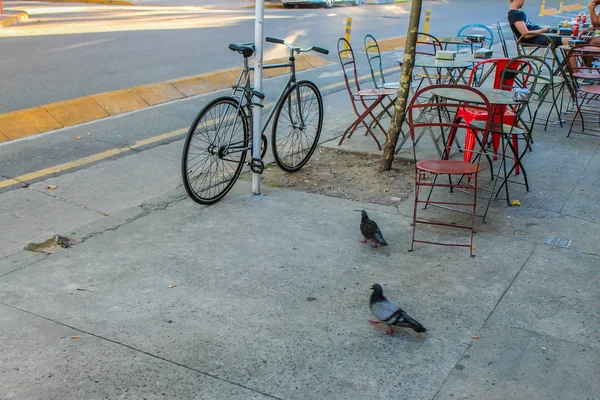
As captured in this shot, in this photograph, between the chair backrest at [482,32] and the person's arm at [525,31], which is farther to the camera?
the chair backrest at [482,32]

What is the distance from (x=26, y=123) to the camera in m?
7.38

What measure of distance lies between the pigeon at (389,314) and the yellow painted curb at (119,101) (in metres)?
5.77

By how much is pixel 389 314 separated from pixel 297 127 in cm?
316

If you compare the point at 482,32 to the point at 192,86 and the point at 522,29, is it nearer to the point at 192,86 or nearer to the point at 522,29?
the point at 522,29

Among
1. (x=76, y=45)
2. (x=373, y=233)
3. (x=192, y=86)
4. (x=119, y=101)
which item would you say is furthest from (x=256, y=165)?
(x=76, y=45)

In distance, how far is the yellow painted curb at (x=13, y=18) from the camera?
16.3m

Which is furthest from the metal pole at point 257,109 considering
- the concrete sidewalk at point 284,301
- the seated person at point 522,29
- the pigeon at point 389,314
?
the seated person at point 522,29

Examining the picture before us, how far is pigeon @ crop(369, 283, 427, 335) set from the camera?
338cm

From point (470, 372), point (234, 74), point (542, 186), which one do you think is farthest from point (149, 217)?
point (234, 74)

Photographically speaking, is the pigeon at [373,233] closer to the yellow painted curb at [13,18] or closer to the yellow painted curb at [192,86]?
the yellow painted curb at [192,86]

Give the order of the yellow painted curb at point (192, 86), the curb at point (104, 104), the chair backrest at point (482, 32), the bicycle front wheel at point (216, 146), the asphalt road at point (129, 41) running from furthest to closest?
1. the chair backrest at point (482, 32)
2. the yellow painted curb at point (192, 86)
3. the asphalt road at point (129, 41)
4. the curb at point (104, 104)
5. the bicycle front wheel at point (216, 146)

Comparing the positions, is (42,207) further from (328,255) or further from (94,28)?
(94,28)

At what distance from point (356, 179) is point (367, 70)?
656 centimetres

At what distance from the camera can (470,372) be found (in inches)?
125
